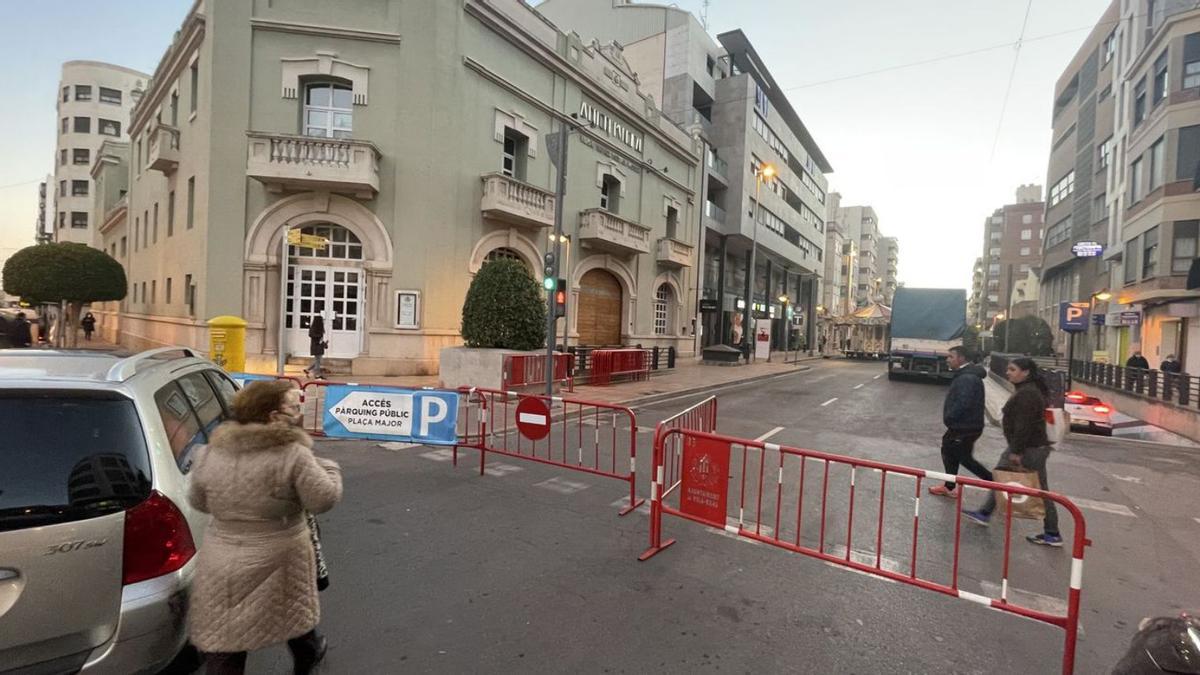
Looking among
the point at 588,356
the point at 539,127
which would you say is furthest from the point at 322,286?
the point at 539,127

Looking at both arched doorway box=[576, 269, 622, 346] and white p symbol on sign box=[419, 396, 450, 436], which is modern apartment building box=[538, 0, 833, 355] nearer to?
arched doorway box=[576, 269, 622, 346]

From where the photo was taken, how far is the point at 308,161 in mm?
15562

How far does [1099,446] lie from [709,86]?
29.4 metres

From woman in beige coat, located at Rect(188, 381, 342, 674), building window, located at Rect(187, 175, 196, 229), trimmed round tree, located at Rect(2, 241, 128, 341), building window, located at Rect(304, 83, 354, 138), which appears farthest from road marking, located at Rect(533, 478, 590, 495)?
trimmed round tree, located at Rect(2, 241, 128, 341)

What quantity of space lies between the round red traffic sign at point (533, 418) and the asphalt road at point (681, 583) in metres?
0.58

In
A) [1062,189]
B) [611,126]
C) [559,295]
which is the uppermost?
[1062,189]

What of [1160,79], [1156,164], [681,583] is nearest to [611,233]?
[681,583]

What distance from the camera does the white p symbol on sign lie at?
6.94m

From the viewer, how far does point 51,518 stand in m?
2.07

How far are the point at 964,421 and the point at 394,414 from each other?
681cm

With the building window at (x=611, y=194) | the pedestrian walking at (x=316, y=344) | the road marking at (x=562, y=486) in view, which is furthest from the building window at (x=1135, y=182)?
the pedestrian walking at (x=316, y=344)

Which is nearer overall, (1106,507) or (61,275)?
(1106,507)

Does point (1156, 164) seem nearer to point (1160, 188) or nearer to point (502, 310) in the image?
point (1160, 188)

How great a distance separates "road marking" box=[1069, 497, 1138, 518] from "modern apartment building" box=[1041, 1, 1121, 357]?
24725mm
